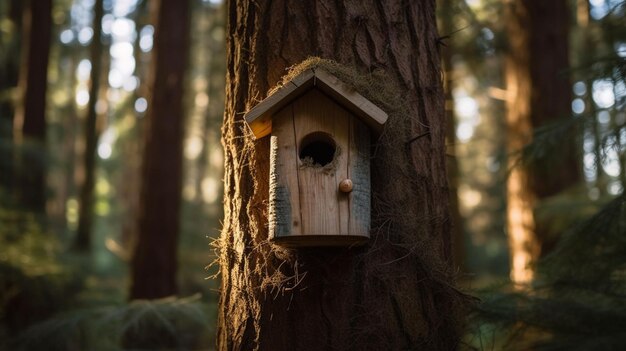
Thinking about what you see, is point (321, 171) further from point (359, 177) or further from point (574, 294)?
point (574, 294)

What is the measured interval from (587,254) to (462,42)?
21.8 ft

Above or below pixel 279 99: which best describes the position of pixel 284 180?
below

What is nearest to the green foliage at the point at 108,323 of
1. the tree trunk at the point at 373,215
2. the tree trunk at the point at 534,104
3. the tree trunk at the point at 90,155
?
the tree trunk at the point at 373,215

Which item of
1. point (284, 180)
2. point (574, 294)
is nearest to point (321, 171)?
point (284, 180)

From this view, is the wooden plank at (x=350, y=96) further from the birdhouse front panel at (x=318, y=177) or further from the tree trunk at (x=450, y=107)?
the tree trunk at (x=450, y=107)

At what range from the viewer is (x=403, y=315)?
2822 millimetres

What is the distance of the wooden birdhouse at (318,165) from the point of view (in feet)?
8.66

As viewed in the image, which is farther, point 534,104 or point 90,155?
point 90,155

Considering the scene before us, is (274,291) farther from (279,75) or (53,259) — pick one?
(53,259)

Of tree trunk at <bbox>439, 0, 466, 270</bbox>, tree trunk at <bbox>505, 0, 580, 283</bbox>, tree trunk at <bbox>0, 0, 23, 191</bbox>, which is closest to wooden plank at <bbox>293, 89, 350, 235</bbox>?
tree trunk at <bbox>439, 0, 466, 270</bbox>

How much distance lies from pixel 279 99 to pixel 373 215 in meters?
0.69

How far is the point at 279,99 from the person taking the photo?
2729mm

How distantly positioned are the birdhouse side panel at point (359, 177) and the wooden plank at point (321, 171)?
1.3 inches

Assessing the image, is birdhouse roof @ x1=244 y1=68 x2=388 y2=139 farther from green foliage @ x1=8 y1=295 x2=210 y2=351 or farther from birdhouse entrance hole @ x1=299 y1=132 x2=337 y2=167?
green foliage @ x1=8 y1=295 x2=210 y2=351
